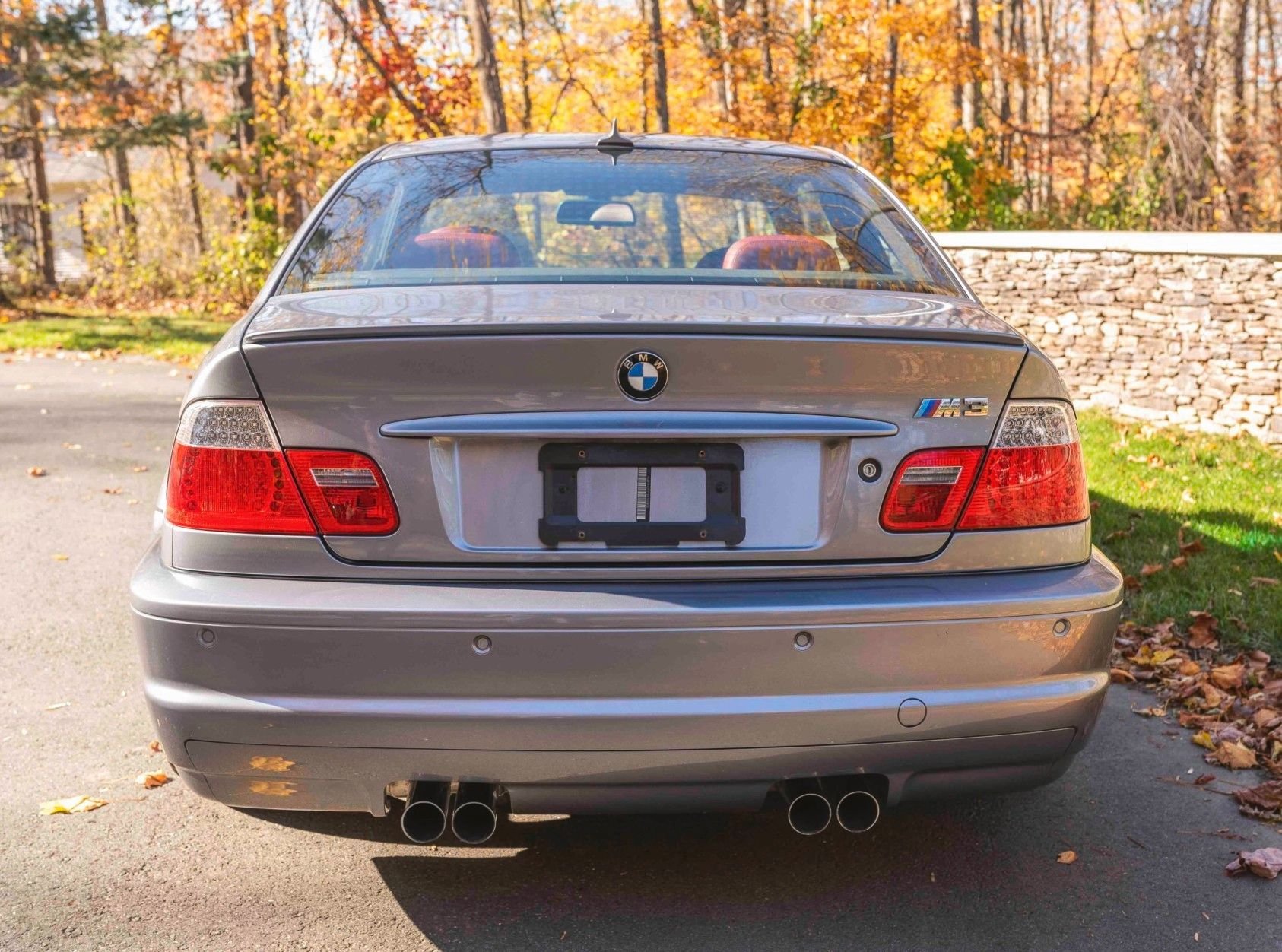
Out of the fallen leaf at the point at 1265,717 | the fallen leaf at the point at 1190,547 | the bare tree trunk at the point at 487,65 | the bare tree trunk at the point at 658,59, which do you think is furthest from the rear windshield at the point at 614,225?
the bare tree trunk at the point at 658,59

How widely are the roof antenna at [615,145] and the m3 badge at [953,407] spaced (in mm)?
1505

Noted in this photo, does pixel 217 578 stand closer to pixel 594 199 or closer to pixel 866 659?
pixel 866 659

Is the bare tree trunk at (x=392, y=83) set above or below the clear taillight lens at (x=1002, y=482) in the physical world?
above

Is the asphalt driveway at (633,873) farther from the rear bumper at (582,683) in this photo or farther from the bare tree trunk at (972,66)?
Result: the bare tree trunk at (972,66)

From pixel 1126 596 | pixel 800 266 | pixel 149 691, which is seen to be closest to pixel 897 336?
pixel 800 266

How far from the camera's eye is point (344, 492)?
2.43m

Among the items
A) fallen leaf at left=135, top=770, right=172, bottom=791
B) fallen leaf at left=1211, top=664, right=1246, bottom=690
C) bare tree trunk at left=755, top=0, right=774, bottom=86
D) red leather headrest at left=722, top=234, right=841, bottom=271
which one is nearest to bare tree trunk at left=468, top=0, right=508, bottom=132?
bare tree trunk at left=755, top=0, right=774, bottom=86

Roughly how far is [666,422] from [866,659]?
579 millimetres

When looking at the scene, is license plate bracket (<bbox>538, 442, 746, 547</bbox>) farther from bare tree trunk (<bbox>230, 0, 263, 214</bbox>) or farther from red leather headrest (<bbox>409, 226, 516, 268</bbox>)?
bare tree trunk (<bbox>230, 0, 263, 214</bbox>)

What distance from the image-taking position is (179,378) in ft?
41.0

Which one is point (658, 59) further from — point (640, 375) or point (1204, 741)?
point (640, 375)

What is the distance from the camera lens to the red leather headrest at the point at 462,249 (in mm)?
3107

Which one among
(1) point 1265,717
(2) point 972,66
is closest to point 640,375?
(1) point 1265,717

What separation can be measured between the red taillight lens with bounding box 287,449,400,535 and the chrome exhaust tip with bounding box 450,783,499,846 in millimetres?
534
